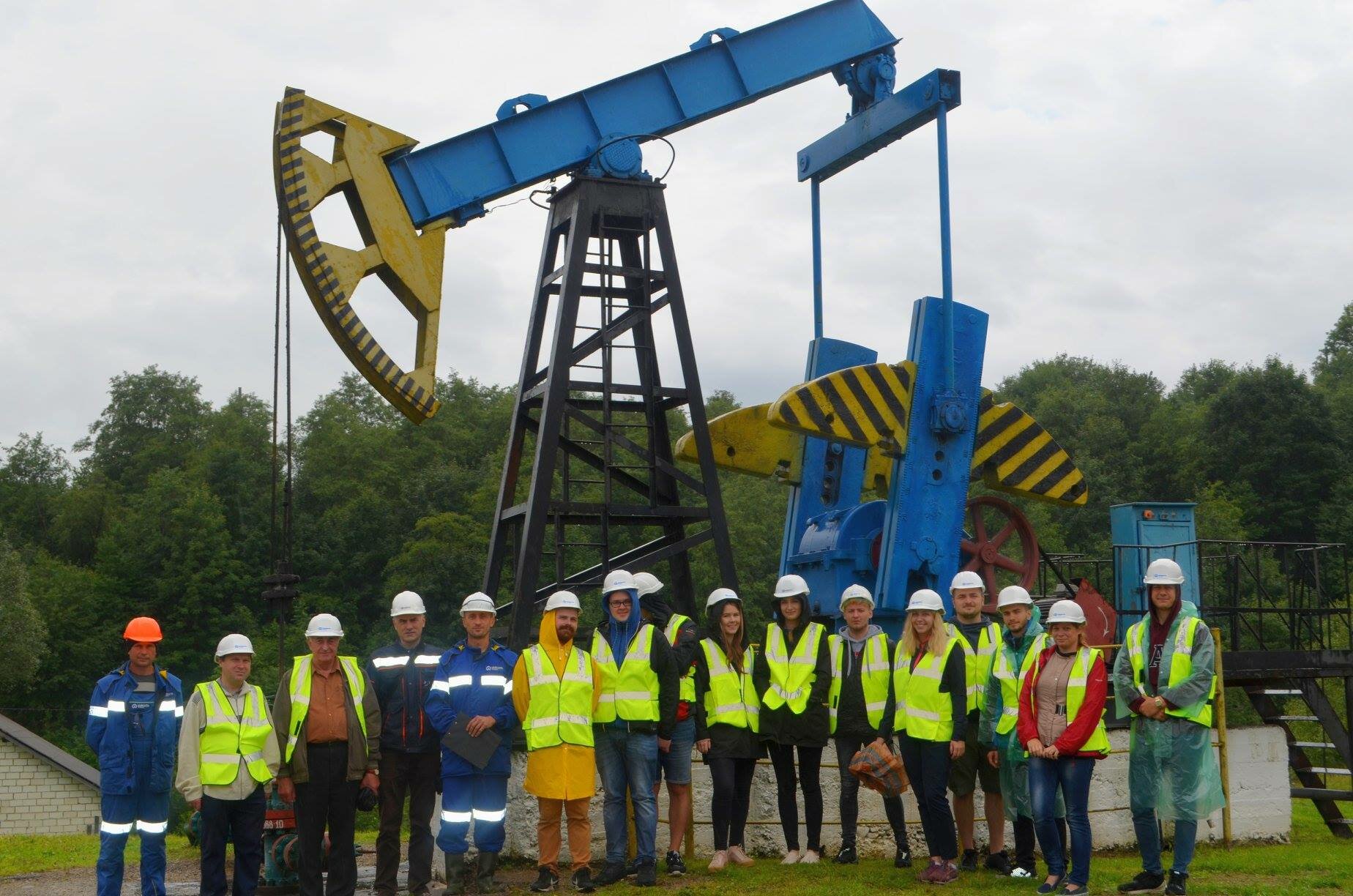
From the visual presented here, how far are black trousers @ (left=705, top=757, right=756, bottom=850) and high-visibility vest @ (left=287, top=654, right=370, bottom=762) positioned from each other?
220cm

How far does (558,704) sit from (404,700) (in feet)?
2.89

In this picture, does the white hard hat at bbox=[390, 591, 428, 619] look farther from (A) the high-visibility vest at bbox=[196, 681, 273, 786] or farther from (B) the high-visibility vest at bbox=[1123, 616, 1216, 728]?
(B) the high-visibility vest at bbox=[1123, 616, 1216, 728]

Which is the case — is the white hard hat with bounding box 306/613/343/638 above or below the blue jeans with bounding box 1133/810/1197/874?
Answer: above

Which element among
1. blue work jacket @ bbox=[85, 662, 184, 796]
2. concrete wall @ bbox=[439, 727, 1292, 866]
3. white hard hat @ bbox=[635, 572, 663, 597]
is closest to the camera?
blue work jacket @ bbox=[85, 662, 184, 796]

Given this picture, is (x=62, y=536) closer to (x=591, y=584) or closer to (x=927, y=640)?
(x=591, y=584)

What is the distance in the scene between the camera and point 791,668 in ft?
28.4

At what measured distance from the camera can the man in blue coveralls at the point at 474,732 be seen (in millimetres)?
8000

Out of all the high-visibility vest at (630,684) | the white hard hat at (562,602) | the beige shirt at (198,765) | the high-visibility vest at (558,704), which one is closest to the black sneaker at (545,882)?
the high-visibility vest at (558,704)

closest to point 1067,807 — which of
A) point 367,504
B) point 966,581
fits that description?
point 966,581

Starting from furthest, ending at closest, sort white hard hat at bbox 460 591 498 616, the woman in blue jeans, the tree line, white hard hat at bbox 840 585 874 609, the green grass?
the tree line, the green grass, white hard hat at bbox 840 585 874 609, white hard hat at bbox 460 591 498 616, the woman in blue jeans

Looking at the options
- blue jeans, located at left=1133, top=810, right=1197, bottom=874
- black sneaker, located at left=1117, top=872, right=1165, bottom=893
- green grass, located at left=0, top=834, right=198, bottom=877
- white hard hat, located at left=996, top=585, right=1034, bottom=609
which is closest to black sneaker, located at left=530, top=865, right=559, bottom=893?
white hard hat, located at left=996, top=585, right=1034, bottom=609

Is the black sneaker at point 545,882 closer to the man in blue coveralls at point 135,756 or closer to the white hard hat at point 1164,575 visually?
the man in blue coveralls at point 135,756

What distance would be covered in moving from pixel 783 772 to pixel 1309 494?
46199 millimetres

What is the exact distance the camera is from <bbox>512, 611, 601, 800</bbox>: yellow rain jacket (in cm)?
805
